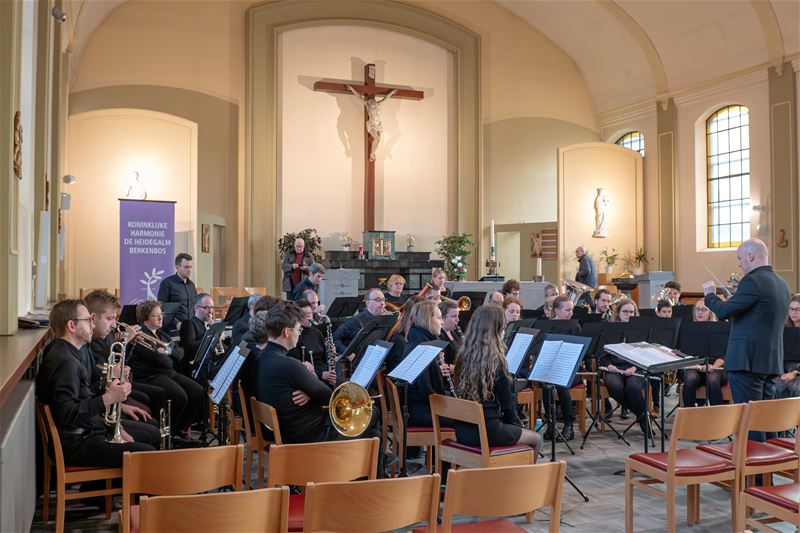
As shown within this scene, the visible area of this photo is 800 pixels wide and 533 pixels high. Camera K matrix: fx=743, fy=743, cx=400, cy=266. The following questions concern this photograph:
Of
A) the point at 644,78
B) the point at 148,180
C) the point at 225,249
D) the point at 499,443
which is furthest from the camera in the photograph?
the point at 644,78

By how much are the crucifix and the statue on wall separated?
4594mm

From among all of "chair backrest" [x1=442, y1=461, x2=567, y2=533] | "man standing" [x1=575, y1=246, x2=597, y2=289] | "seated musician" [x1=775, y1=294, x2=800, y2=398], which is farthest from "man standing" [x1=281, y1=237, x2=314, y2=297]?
"chair backrest" [x1=442, y1=461, x2=567, y2=533]

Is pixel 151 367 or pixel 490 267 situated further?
pixel 490 267

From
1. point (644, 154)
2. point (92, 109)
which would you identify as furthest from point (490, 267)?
point (92, 109)

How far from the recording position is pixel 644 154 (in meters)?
17.4

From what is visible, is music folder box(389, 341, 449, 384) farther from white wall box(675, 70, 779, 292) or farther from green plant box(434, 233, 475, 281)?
white wall box(675, 70, 779, 292)

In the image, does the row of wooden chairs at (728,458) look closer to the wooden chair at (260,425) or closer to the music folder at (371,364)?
the music folder at (371,364)

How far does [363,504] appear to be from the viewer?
2.50m

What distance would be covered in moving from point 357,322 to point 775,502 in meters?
4.16

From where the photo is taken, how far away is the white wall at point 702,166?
14.4m

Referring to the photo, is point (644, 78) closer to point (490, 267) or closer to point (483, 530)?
point (490, 267)

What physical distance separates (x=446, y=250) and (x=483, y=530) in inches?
496

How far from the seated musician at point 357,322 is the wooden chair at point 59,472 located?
2.93 meters

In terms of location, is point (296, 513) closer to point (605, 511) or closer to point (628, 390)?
point (605, 511)
